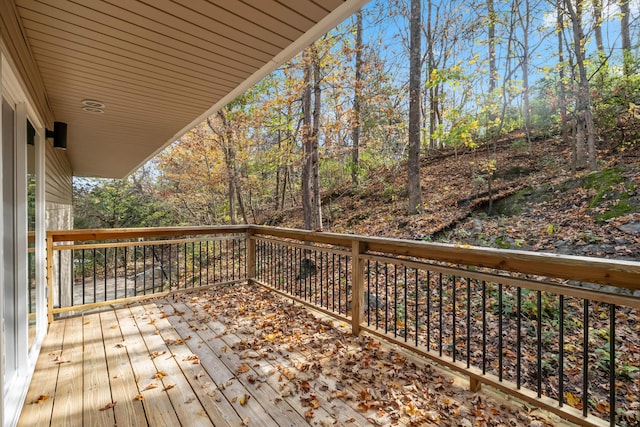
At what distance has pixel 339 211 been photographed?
A: 30.9 ft

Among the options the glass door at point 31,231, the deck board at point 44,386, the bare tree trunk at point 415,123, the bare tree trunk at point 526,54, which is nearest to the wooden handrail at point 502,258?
the glass door at point 31,231

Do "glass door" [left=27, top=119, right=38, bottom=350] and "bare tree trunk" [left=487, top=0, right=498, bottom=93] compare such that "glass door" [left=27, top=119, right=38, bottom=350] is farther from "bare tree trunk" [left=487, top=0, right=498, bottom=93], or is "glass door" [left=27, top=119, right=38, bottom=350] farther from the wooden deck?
"bare tree trunk" [left=487, top=0, right=498, bottom=93]

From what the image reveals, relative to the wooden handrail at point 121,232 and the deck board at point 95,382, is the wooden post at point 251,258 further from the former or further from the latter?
the deck board at point 95,382

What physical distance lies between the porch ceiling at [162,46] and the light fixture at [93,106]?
4cm

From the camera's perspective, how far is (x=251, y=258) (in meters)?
4.71

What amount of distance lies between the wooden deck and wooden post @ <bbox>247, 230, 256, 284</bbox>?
4.35 ft

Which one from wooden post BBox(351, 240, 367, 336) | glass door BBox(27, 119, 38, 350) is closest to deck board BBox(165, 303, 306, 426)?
wooden post BBox(351, 240, 367, 336)

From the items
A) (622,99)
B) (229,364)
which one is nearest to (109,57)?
(229,364)

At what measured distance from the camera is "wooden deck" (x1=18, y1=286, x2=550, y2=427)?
1841 mm

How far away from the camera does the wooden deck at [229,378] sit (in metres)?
1.84

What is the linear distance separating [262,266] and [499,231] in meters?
4.21

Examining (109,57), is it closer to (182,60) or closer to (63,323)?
(182,60)

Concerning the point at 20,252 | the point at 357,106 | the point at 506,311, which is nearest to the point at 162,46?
the point at 20,252

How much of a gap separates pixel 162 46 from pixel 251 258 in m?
3.21
